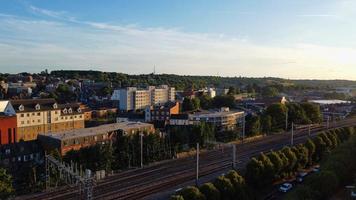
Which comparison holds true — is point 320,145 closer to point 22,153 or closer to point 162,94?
point 22,153

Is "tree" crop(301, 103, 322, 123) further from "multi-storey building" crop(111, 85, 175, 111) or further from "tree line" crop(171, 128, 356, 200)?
"tree line" crop(171, 128, 356, 200)

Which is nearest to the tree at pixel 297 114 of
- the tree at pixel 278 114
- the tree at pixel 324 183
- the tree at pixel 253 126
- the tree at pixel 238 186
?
the tree at pixel 278 114

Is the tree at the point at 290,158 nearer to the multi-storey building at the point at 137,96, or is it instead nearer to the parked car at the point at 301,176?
the parked car at the point at 301,176

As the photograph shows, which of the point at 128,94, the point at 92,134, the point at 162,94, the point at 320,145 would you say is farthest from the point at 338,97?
the point at 92,134

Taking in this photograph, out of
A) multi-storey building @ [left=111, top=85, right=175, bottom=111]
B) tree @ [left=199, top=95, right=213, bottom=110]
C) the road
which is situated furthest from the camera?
tree @ [left=199, top=95, right=213, bottom=110]

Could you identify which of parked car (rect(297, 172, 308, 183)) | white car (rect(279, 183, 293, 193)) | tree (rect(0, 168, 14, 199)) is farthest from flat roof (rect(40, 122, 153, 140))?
white car (rect(279, 183, 293, 193))
